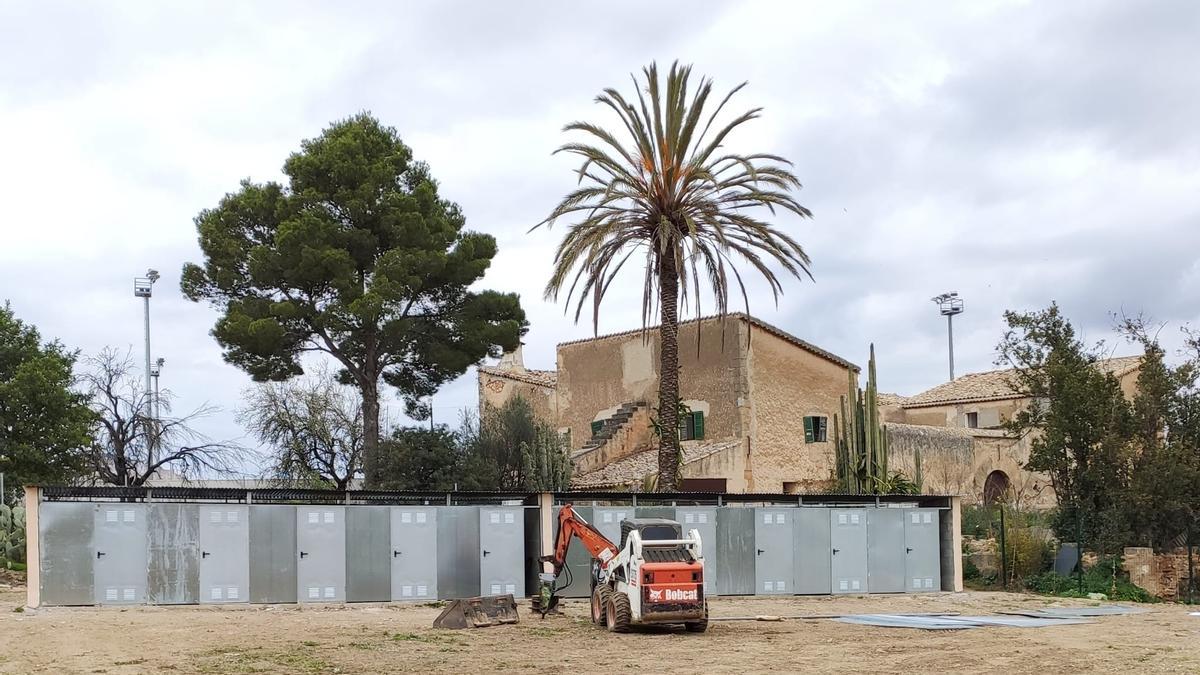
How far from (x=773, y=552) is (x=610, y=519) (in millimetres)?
4009

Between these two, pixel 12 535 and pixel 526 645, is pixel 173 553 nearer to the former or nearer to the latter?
pixel 526 645

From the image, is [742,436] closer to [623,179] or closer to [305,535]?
[623,179]

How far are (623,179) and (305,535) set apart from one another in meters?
10.9

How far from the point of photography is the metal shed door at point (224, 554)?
23234mm

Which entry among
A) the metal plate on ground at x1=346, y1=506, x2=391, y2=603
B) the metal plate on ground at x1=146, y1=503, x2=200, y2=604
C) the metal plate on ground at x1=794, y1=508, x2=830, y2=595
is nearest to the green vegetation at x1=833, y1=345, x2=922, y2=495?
the metal plate on ground at x1=794, y1=508, x2=830, y2=595

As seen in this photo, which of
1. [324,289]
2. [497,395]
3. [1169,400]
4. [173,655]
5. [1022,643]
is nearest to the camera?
[173,655]

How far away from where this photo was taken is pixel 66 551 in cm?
2191

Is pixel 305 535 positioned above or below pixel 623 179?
below

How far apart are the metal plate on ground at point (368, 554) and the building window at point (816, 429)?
19414 millimetres

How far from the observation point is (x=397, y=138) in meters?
37.4

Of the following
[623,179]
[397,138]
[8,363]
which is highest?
[397,138]

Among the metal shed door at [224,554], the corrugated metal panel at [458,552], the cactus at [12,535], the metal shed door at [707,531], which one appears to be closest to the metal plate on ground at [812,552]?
the metal shed door at [707,531]

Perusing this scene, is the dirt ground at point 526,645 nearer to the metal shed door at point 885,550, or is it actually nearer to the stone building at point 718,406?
the metal shed door at point 885,550

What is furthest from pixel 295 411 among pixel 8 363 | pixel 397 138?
pixel 397 138
